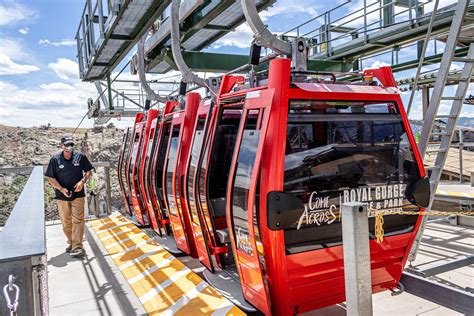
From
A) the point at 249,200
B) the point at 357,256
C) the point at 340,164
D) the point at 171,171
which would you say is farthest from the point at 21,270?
the point at 171,171

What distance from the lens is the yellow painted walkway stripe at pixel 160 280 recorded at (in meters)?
3.91

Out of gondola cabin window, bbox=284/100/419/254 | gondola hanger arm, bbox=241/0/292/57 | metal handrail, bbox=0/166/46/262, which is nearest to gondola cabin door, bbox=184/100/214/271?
gondola hanger arm, bbox=241/0/292/57

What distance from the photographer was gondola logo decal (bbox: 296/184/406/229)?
3.32 m

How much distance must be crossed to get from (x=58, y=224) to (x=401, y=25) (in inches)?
313

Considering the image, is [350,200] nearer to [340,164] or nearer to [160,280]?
[340,164]

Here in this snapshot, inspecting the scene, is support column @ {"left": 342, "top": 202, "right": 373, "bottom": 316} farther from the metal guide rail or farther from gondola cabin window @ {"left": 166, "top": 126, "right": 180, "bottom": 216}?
gondola cabin window @ {"left": 166, "top": 126, "right": 180, "bottom": 216}

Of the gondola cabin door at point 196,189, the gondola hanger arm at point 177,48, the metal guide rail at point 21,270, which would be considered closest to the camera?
the metal guide rail at point 21,270

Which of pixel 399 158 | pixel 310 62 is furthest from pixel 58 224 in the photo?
pixel 399 158

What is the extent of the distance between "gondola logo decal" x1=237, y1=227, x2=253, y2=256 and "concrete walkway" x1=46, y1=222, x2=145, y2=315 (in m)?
1.42

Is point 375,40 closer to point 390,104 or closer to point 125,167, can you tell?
point 390,104

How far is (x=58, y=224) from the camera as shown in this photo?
9.11 meters

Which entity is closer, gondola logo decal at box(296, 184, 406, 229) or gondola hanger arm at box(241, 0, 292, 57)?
gondola logo decal at box(296, 184, 406, 229)

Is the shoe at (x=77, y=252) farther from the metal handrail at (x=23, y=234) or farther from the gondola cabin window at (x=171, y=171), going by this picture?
the metal handrail at (x=23, y=234)

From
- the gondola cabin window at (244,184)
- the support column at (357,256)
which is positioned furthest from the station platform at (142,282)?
the support column at (357,256)
